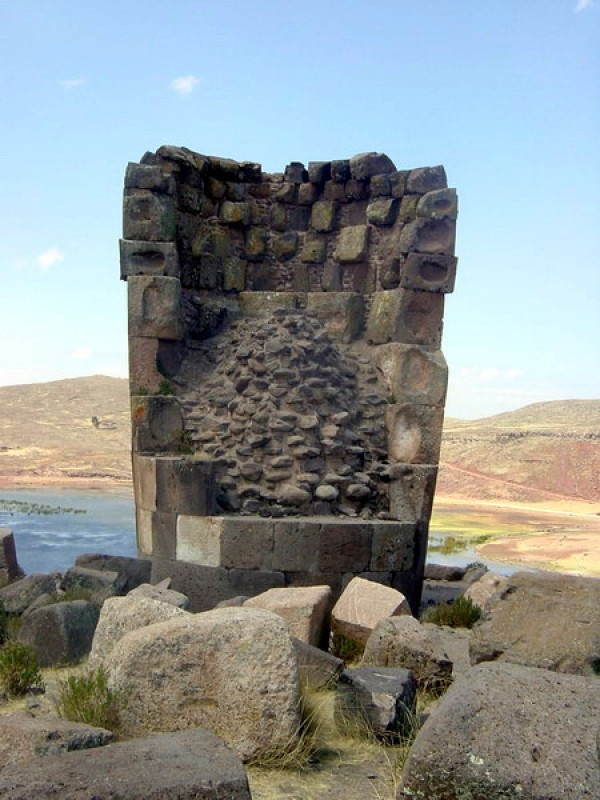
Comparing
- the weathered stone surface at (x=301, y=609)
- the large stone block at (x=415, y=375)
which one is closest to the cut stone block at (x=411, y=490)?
the large stone block at (x=415, y=375)

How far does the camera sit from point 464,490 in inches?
1257

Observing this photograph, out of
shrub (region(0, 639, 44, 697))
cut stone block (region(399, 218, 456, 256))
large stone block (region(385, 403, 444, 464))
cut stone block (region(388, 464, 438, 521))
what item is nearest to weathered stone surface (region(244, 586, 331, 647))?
shrub (region(0, 639, 44, 697))

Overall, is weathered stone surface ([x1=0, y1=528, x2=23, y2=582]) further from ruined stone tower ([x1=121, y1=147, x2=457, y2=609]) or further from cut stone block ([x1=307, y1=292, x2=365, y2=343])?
cut stone block ([x1=307, y1=292, x2=365, y2=343])

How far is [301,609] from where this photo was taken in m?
6.58

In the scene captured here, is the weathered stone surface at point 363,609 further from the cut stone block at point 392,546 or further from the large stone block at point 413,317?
the large stone block at point 413,317

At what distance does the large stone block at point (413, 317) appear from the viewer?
1035 centimetres

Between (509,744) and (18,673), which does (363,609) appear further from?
(509,744)

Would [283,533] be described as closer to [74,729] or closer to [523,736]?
[74,729]

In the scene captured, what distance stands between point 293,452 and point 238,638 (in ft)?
16.1

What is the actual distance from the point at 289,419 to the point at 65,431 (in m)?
25.6

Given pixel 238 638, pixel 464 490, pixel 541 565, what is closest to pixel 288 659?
pixel 238 638

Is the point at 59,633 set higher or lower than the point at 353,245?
lower

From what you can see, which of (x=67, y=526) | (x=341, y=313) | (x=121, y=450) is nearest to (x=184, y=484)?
(x=341, y=313)

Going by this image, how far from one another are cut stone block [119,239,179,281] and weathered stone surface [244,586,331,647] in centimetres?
461
